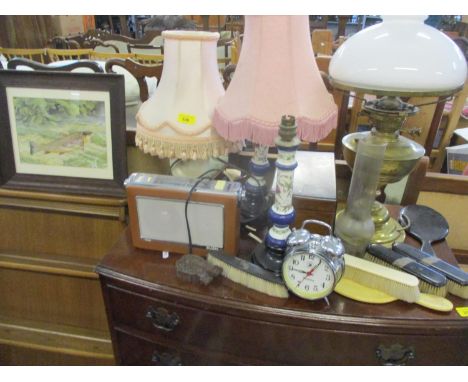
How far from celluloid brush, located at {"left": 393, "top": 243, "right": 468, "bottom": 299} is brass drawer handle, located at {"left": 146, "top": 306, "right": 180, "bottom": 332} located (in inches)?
17.3

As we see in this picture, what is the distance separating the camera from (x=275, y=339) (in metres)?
0.67

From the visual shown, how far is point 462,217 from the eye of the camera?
968 mm

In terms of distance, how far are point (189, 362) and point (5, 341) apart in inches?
29.3

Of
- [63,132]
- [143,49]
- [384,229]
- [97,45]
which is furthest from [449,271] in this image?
[97,45]

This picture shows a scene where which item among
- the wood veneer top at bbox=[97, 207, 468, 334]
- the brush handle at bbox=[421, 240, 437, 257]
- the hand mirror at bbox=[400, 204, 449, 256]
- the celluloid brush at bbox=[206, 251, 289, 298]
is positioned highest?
the hand mirror at bbox=[400, 204, 449, 256]

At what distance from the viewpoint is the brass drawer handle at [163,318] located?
0.71 metres

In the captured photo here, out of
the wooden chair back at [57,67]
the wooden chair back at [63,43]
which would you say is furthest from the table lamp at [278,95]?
the wooden chair back at [63,43]

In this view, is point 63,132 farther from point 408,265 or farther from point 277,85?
point 408,265

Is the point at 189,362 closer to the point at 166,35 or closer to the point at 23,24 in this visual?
the point at 166,35

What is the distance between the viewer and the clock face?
0.58m

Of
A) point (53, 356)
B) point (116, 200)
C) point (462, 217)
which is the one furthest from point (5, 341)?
point (462, 217)

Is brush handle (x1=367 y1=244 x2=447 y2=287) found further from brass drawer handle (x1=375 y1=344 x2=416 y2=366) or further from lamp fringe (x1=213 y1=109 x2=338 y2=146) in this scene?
lamp fringe (x1=213 y1=109 x2=338 y2=146)

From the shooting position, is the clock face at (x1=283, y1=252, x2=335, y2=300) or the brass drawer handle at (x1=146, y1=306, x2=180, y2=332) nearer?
the clock face at (x1=283, y1=252, x2=335, y2=300)

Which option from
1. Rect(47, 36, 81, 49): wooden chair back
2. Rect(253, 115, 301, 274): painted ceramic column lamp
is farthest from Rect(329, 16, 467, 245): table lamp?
Rect(47, 36, 81, 49): wooden chair back
